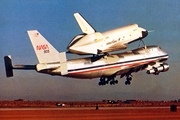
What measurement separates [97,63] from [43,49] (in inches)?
299

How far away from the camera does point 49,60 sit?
54.1m

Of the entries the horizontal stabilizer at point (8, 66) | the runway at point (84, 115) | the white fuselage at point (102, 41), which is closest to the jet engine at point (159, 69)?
the white fuselage at point (102, 41)

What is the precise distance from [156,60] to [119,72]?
221 inches

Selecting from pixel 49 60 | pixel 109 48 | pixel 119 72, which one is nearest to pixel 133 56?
pixel 119 72

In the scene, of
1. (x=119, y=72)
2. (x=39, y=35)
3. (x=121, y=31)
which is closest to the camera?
(x=39, y=35)

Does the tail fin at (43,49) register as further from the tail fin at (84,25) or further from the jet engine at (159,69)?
the jet engine at (159,69)

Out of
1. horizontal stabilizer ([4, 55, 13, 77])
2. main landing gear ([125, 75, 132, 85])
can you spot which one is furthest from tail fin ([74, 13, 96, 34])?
horizontal stabilizer ([4, 55, 13, 77])

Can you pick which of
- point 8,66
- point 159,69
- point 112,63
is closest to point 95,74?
point 112,63

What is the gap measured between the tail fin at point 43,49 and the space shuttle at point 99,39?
7.19 ft

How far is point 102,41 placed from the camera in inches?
2149

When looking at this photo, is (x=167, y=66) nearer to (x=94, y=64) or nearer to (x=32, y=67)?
(x=94, y=64)

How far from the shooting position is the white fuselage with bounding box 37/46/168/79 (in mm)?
56688

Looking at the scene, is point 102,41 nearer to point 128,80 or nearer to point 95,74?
point 95,74

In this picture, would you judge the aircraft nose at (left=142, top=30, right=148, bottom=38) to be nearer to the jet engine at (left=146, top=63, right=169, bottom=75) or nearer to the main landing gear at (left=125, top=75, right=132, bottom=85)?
the jet engine at (left=146, top=63, right=169, bottom=75)
